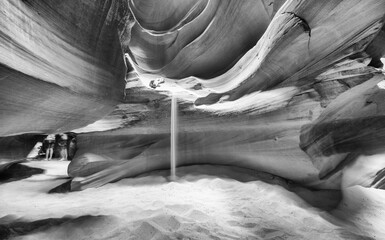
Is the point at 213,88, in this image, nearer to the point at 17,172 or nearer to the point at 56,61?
the point at 56,61

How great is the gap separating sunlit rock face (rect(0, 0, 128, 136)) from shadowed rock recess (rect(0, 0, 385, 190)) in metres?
0.01

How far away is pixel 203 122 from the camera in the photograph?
429 cm

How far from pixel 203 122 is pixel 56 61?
8.39ft

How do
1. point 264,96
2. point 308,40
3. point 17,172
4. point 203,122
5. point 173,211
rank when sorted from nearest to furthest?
point 173,211 < point 308,40 < point 264,96 < point 203,122 < point 17,172

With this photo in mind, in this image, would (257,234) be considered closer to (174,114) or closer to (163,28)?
(174,114)

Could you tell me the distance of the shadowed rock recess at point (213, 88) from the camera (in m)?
2.54

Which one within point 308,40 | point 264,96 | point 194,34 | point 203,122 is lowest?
point 203,122

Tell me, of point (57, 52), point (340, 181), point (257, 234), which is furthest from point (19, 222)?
point (340, 181)

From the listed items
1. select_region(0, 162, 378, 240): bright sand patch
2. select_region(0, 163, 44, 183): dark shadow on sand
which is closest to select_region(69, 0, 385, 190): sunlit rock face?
select_region(0, 162, 378, 240): bright sand patch

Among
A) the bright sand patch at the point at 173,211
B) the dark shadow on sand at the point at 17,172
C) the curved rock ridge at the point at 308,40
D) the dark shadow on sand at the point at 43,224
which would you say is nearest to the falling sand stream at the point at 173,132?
the bright sand patch at the point at 173,211

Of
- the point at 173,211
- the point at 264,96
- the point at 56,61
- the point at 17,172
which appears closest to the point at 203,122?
the point at 264,96

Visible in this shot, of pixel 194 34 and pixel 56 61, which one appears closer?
pixel 56 61

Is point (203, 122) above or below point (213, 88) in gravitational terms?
below

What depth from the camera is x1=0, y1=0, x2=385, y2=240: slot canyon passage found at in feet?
7.96
